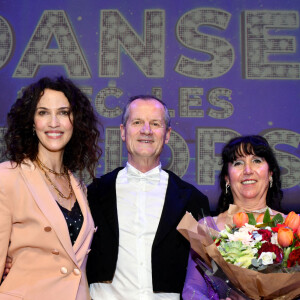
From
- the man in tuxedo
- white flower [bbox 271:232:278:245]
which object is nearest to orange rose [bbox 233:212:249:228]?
white flower [bbox 271:232:278:245]

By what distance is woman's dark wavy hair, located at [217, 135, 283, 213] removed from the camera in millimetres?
2701

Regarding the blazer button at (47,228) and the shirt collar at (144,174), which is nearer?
the blazer button at (47,228)

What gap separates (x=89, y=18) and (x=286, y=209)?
92.2 inches

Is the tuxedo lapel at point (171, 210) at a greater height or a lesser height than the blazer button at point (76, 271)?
greater

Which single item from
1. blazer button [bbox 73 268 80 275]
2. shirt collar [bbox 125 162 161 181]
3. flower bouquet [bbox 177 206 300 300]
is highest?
shirt collar [bbox 125 162 161 181]

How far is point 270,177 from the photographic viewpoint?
9.11 feet

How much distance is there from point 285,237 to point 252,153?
889mm

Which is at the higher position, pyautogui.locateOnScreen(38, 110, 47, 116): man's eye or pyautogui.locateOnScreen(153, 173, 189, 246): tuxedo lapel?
pyautogui.locateOnScreen(38, 110, 47, 116): man's eye

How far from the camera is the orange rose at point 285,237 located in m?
1.86

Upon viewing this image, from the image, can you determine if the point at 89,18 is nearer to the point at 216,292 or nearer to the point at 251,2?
the point at 251,2

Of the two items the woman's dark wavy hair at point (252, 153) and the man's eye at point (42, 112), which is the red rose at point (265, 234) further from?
the man's eye at point (42, 112)

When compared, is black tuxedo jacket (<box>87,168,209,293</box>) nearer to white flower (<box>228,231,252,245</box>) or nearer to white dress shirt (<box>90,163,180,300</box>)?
white dress shirt (<box>90,163,180,300</box>)

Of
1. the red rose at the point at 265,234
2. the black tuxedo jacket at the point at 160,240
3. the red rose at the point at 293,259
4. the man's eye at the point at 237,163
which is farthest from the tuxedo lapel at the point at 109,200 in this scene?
the red rose at the point at 293,259

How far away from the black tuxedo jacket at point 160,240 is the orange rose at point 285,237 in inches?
25.4
